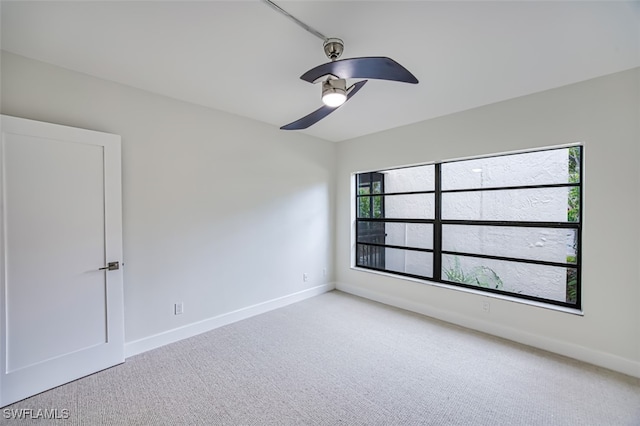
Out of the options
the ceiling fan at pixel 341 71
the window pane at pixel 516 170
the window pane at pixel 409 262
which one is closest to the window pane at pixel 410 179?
the window pane at pixel 516 170

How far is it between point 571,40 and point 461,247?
228cm

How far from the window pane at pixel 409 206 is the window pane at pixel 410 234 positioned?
0.43 ft

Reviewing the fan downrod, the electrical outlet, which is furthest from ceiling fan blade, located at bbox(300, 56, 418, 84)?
the electrical outlet

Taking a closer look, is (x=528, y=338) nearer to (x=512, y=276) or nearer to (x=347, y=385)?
(x=512, y=276)

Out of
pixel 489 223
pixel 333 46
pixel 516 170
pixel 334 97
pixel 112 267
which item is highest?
pixel 333 46

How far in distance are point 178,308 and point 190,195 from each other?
1252 mm

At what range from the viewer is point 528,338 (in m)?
2.79

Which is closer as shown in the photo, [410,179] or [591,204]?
[591,204]

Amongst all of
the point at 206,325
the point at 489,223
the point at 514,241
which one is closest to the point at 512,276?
the point at 514,241

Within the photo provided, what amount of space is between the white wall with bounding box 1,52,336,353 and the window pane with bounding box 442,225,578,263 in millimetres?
2140

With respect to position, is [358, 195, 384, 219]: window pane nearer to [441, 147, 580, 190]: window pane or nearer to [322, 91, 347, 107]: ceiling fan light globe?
[441, 147, 580, 190]: window pane

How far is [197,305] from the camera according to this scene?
10.1 feet

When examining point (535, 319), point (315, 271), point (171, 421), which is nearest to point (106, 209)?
point (171, 421)

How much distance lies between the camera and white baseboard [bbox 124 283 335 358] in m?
2.66
